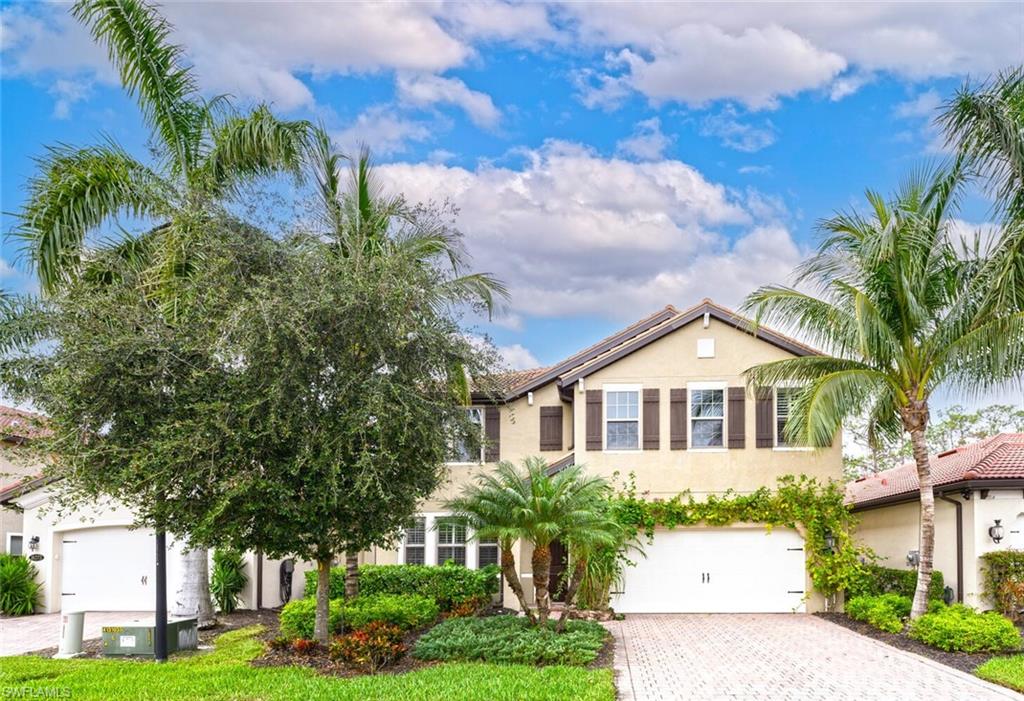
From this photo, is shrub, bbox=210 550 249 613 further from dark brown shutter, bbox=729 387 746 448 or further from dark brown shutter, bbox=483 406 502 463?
dark brown shutter, bbox=729 387 746 448

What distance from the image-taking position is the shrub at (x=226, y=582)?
843 inches

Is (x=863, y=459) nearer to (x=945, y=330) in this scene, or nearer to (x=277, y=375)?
(x=945, y=330)

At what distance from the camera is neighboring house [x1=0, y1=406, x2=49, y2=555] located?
48.4 ft

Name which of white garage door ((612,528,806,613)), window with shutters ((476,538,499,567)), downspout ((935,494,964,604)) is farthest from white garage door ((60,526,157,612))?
downspout ((935,494,964,604))

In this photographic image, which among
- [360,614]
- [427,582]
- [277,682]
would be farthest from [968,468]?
[277,682]

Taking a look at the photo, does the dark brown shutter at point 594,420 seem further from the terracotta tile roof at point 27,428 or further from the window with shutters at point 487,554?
the terracotta tile roof at point 27,428

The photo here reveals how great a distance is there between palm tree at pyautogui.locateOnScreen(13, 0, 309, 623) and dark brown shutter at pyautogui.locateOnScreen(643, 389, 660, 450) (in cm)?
927

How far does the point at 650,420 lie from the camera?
71.2 ft

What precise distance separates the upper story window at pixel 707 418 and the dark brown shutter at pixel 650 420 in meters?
0.79

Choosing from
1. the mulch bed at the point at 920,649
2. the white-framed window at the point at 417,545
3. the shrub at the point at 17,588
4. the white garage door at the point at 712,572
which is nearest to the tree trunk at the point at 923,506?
the mulch bed at the point at 920,649

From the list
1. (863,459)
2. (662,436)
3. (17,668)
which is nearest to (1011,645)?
(662,436)

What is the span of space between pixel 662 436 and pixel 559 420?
2876mm

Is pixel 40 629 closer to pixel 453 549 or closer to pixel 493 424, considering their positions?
pixel 453 549

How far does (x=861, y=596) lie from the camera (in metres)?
20.2
